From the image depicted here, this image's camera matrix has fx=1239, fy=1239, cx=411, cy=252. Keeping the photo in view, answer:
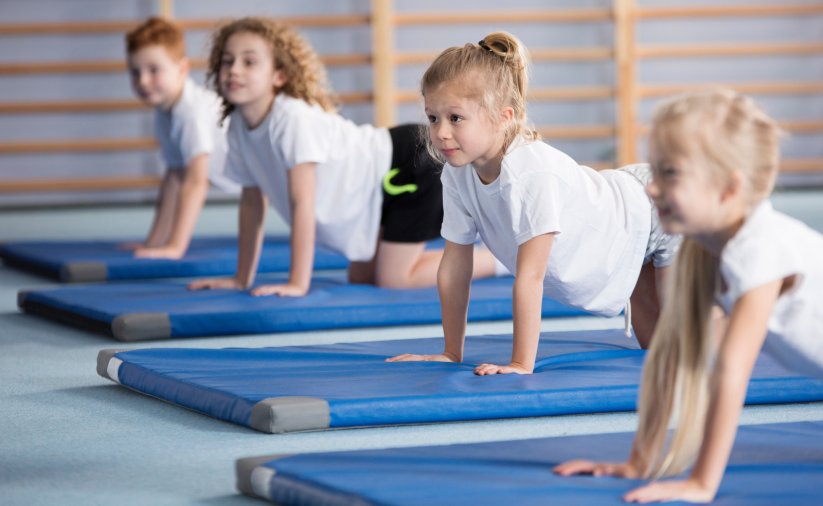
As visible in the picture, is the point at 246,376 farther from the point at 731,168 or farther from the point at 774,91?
the point at 774,91

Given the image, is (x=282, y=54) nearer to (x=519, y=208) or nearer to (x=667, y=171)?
(x=519, y=208)

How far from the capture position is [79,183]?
873 centimetres

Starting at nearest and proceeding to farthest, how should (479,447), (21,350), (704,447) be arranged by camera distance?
1. (704,447)
2. (479,447)
3. (21,350)

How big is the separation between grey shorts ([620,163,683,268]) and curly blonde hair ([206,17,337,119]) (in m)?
1.39

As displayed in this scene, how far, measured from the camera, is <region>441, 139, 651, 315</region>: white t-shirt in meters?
2.64

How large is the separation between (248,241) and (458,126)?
166 centimetres

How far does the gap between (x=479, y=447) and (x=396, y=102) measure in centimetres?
714

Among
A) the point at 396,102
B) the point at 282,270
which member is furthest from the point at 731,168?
the point at 396,102

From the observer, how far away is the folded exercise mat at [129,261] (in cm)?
483

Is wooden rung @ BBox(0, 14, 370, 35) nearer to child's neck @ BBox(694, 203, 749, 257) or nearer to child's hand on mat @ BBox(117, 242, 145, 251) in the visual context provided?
child's hand on mat @ BBox(117, 242, 145, 251)

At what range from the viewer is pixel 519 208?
8.65 ft

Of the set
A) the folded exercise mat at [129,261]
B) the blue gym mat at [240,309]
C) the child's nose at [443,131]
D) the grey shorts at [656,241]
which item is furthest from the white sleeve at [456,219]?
the folded exercise mat at [129,261]

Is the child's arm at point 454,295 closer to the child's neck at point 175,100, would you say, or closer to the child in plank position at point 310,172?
the child in plank position at point 310,172

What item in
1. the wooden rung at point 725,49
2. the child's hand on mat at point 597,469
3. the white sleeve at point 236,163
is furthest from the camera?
the wooden rung at point 725,49
